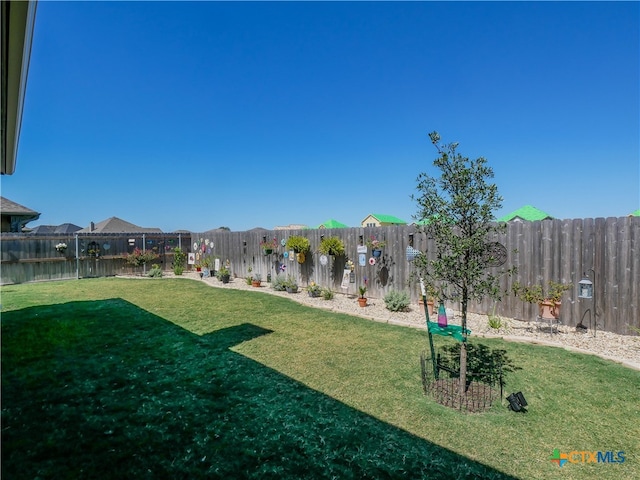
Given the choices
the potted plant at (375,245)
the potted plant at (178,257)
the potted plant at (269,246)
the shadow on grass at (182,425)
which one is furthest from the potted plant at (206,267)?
the shadow on grass at (182,425)

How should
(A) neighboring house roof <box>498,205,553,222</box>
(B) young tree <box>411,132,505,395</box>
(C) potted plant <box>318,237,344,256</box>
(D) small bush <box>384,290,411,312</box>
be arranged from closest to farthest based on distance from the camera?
(B) young tree <box>411,132,505,395</box>
(D) small bush <box>384,290,411,312</box>
(C) potted plant <box>318,237,344,256</box>
(A) neighboring house roof <box>498,205,553,222</box>

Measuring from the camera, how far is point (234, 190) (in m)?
22.4

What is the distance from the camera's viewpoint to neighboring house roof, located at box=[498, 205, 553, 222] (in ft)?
31.3

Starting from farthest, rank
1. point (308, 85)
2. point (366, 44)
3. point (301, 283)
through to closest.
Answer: point (308, 85) < point (301, 283) < point (366, 44)

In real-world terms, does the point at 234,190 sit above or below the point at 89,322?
above

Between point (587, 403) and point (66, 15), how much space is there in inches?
312

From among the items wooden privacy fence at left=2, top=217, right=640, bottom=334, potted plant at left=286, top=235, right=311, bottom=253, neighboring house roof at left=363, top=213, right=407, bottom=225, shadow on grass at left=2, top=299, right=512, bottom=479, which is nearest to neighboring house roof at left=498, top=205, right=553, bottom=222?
wooden privacy fence at left=2, top=217, right=640, bottom=334

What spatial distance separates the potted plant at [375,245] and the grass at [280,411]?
2962 millimetres

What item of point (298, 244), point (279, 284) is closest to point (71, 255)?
point (279, 284)

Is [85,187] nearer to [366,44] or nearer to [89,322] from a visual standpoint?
[89,322]

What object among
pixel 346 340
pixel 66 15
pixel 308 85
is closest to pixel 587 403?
pixel 346 340

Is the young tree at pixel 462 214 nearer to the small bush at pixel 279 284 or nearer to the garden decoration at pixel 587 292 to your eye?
the garden decoration at pixel 587 292
